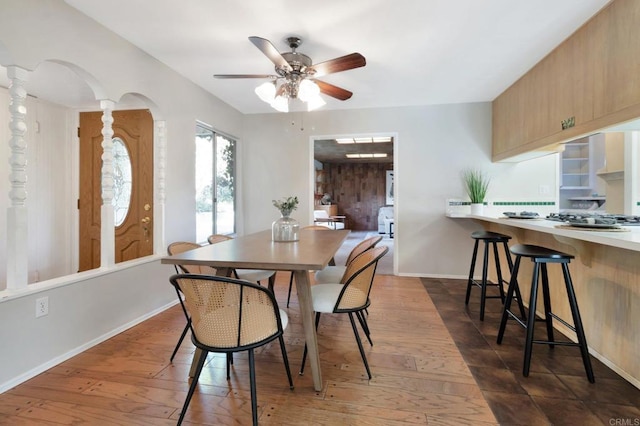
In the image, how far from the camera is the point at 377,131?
4328 mm

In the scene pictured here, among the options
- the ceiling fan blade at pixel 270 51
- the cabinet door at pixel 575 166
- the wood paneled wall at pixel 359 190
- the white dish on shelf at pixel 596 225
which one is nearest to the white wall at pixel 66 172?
the ceiling fan blade at pixel 270 51

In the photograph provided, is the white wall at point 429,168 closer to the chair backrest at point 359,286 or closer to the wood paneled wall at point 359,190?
the chair backrest at point 359,286

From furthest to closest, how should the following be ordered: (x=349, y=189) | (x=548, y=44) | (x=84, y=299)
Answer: (x=349, y=189), (x=548, y=44), (x=84, y=299)

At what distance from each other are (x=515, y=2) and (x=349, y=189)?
8631 millimetres

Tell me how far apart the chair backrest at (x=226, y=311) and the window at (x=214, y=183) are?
8.42ft

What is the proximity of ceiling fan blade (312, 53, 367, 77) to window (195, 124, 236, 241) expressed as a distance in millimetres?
2113

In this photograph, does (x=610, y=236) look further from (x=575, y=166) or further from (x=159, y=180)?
(x=575, y=166)

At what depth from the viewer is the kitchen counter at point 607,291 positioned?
1766 millimetres

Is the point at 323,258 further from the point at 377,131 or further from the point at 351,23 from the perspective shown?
the point at 377,131

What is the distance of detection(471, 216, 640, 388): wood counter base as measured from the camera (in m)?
1.80

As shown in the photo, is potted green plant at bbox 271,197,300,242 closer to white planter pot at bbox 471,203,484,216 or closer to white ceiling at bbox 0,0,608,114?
white ceiling at bbox 0,0,608,114

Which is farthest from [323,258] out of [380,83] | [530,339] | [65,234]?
[65,234]

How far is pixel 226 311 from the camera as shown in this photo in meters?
1.37

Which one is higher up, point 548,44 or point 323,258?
point 548,44
